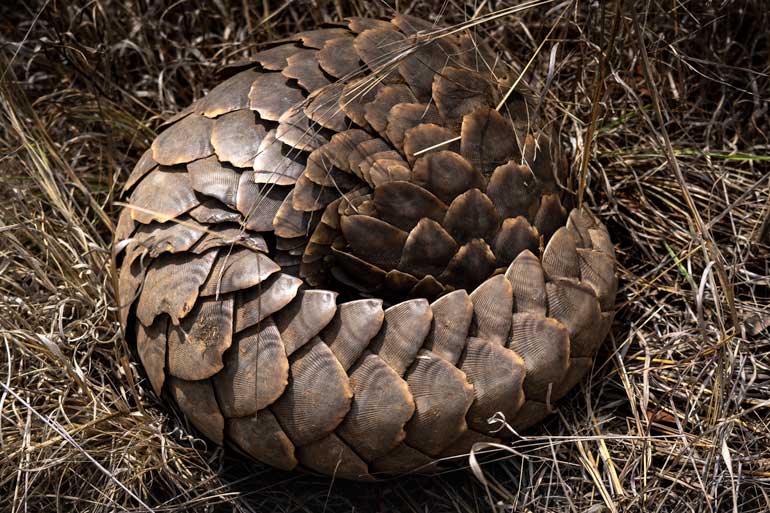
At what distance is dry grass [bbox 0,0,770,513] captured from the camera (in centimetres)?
187

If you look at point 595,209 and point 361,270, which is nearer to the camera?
point 361,270

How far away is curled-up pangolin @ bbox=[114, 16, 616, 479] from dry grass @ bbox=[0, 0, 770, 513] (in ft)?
0.51

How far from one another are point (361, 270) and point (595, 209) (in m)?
0.82

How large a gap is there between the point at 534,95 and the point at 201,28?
1.13 meters

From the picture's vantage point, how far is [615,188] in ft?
7.54

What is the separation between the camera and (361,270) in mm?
1773

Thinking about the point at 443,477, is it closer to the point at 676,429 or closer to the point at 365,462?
the point at 365,462

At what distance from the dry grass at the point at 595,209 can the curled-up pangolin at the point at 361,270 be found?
157 mm

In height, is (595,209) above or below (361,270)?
below

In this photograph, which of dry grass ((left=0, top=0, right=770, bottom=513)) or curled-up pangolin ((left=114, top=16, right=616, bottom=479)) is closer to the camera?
curled-up pangolin ((left=114, top=16, right=616, bottom=479))

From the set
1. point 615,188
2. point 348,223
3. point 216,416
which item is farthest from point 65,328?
point 615,188

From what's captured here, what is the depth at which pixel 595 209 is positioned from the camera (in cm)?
229

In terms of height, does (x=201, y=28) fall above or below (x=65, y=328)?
above

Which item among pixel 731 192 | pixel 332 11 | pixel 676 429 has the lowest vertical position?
pixel 676 429
